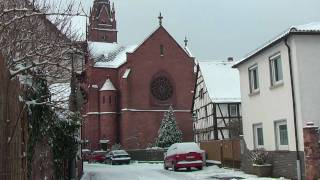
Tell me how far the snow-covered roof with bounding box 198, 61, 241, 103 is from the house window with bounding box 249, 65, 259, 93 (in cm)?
1528

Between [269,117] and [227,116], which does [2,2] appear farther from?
[227,116]

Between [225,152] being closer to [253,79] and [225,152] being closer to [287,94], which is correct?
[253,79]

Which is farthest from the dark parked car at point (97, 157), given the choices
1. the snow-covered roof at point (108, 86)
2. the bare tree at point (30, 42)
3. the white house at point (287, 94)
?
the bare tree at point (30, 42)

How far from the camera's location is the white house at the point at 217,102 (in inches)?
1606

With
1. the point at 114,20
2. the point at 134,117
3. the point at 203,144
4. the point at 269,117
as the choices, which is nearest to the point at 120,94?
the point at 134,117

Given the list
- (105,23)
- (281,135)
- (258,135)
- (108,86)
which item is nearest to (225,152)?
(258,135)

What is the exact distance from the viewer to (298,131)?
19422mm

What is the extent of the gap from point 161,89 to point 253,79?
4479 cm

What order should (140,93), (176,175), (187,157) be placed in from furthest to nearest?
(140,93)
(187,157)
(176,175)

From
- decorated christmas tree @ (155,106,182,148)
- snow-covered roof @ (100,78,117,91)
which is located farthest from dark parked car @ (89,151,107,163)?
snow-covered roof @ (100,78,117,91)

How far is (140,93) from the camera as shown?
68062mm

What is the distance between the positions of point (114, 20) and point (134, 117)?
28886mm

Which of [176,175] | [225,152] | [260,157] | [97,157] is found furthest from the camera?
[97,157]

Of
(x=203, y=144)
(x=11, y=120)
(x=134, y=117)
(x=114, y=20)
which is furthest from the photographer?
(x=114, y=20)
